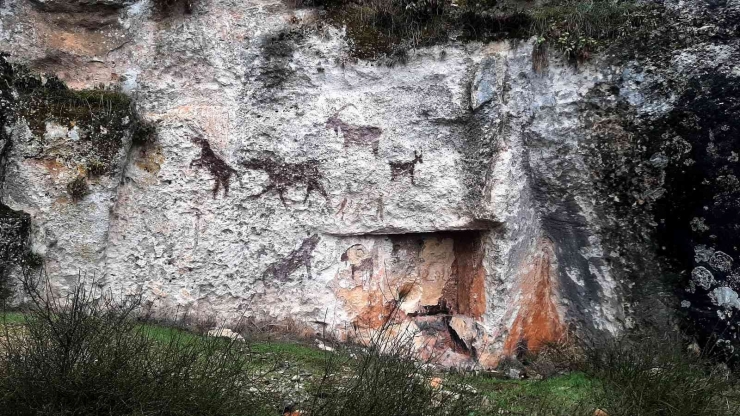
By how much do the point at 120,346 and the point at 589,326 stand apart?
4.89m

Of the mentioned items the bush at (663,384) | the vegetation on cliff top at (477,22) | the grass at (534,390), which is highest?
the vegetation on cliff top at (477,22)

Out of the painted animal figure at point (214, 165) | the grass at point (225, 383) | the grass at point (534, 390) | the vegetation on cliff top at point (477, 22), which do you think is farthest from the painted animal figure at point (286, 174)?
the grass at point (534, 390)

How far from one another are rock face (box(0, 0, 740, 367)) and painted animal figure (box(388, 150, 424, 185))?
3 centimetres

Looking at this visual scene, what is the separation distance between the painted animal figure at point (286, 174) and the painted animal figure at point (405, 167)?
785 mm

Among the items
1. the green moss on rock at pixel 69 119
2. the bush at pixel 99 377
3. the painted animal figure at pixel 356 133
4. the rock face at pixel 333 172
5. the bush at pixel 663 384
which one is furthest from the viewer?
the painted animal figure at pixel 356 133

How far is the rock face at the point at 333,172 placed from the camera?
6348mm

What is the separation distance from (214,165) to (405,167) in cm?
208

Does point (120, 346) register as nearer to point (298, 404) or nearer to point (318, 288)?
point (298, 404)

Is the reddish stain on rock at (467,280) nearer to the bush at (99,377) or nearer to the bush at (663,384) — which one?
the bush at (663,384)

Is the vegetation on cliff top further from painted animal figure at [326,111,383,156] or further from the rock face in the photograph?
painted animal figure at [326,111,383,156]

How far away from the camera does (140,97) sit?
21.7ft

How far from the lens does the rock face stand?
20.8 feet

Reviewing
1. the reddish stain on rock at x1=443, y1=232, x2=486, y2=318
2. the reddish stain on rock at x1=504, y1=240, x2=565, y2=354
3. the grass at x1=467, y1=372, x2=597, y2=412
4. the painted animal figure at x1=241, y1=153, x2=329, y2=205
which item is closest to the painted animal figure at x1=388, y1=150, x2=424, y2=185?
the painted animal figure at x1=241, y1=153, x2=329, y2=205

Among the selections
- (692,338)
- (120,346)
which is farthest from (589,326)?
(120,346)
